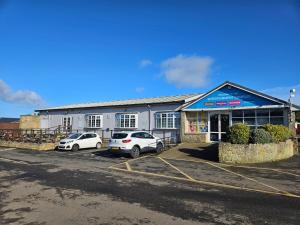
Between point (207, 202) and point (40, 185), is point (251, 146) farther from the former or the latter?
point (40, 185)

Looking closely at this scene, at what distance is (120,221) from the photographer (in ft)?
22.6

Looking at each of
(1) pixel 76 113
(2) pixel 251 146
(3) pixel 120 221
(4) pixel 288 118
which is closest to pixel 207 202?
(3) pixel 120 221

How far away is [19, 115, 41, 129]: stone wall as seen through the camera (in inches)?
1575

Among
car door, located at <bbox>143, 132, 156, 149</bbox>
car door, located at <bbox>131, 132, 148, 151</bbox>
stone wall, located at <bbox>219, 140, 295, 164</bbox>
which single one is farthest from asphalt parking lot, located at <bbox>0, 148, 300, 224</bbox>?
car door, located at <bbox>143, 132, 156, 149</bbox>

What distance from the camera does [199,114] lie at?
1046 inches

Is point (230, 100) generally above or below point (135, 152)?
above

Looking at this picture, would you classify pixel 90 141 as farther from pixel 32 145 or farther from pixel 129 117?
pixel 129 117

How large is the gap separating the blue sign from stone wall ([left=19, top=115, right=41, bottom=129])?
2257 cm

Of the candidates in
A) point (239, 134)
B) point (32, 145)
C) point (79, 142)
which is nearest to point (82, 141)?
point (79, 142)

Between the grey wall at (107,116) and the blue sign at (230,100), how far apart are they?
9.09 ft

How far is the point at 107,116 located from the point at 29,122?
1253 cm

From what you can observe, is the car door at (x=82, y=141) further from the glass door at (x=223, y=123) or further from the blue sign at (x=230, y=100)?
the glass door at (x=223, y=123)

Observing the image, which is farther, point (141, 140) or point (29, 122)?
point (29, 122)

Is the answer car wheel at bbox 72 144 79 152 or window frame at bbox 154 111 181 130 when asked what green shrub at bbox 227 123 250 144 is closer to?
window frame at bbox 154 111 181 130
